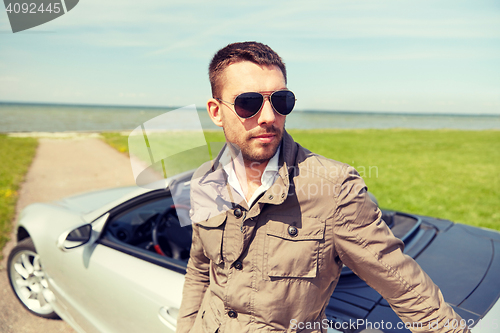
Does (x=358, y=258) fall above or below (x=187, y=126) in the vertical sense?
below

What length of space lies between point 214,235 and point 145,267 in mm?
1012

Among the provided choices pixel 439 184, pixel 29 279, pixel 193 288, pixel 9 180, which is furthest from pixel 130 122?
pixel 193 288

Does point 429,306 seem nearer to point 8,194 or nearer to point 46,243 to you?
point 46,243

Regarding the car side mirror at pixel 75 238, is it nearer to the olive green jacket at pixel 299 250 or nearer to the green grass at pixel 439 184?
the olive green jacket at pixel 299 250

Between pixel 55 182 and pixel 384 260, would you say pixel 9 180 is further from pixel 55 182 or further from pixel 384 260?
pixel 384 260

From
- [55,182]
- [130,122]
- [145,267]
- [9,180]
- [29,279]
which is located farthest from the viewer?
[130,122]

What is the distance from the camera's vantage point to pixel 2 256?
165 inches

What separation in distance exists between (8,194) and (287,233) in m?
7.83

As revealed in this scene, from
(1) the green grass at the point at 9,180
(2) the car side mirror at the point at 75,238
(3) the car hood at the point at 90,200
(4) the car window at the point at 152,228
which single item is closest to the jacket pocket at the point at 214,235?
(4) the car window at the point at 152,228

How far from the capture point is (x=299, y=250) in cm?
113

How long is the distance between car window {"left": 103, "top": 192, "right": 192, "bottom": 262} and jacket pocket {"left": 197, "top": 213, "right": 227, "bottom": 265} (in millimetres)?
1224

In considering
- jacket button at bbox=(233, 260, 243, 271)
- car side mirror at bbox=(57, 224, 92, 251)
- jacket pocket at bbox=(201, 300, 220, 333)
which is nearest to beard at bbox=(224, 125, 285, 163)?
jacket button at bbox=(233, 260, 243, 271)

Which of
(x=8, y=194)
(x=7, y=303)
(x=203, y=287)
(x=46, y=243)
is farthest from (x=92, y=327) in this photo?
(x=8, y=194)

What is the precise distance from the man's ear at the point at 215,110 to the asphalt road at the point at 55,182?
9.01ft
